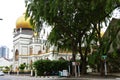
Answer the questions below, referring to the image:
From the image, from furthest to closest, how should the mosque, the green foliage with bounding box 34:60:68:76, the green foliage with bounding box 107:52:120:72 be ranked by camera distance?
1. the mosque
2. the green foliage with bounding box 34:60:68:76
3. the green foliage with bounding box 107:52:120:72

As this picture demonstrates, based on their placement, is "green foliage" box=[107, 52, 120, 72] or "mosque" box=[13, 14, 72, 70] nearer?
"green foliage" box=[107, 52, 120, 72]

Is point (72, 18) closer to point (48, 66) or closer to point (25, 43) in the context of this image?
point (48, 66)

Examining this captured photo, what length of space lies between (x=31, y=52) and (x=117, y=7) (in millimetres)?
62350

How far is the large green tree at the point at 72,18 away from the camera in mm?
35572

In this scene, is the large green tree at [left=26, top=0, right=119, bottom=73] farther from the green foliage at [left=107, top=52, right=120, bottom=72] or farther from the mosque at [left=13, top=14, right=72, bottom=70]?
the mosque at [left=13, top=14, right=72, bottom=70]

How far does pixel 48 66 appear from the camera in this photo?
57.2 m

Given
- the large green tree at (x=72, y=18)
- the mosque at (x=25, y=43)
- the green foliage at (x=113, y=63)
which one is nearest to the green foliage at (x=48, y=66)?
the green foliage at (x=113, y=63)

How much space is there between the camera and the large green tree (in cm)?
3557

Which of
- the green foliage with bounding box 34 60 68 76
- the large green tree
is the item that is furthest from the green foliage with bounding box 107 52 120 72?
the green foliage with bounding box 34 60 68 76

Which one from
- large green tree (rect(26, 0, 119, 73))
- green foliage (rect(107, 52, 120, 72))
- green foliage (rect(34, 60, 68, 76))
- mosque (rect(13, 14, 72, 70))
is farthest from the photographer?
mosque (rect(13, 14, 72, 70))

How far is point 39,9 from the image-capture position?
37719 mm

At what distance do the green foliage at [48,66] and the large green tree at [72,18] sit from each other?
11.0 metres

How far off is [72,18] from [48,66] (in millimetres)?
19419

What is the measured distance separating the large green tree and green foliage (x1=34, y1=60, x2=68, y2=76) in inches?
434
